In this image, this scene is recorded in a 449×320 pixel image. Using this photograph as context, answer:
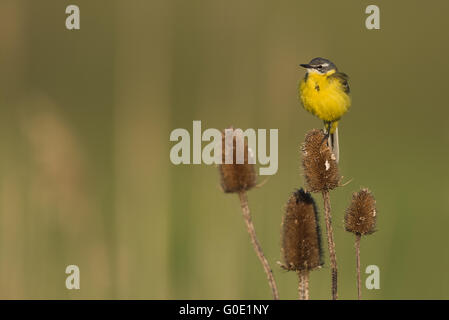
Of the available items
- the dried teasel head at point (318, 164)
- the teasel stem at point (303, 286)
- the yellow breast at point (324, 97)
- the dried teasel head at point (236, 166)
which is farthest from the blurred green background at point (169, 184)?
the teasel stem at point (303, 286)

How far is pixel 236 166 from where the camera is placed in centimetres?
267

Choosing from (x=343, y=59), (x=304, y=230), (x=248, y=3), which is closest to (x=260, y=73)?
(x=248, y=3)

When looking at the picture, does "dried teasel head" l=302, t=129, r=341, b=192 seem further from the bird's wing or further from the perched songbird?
the bird's wing

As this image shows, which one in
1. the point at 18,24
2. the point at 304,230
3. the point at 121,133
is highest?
the point at 18,24

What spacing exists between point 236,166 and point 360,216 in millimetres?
522

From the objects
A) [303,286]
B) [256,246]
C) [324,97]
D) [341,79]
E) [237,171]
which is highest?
[341,79]

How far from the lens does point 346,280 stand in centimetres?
498

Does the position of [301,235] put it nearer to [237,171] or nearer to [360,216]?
[360,216]

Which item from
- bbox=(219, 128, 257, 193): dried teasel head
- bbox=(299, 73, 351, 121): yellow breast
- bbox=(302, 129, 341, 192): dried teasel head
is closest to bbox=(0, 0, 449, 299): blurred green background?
bbox=(302, 129, 341, 192): dried teasel head

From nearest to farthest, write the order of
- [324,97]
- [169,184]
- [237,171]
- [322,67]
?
[237,171]
[324,97]
[322,67]
[169,184]

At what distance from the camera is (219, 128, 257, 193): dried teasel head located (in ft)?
8.60

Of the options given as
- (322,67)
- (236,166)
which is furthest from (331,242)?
(322,67)
